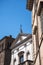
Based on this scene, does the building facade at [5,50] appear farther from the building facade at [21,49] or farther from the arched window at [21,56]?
the arched window at [21,56]

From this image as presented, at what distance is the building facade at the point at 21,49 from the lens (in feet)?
101

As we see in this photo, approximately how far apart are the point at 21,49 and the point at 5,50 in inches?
157

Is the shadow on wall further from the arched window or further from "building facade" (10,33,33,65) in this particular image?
the arched window

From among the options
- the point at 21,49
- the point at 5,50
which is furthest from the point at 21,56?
the point at 5,50

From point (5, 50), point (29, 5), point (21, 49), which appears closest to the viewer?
point (29, 5)

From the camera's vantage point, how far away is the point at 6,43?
36375 millimetres

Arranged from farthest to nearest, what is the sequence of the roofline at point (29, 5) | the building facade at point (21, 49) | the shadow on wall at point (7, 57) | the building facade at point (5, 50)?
the building facade at point (5, 50) → the shadow on wall at point (7, 57) → the building facade at point (21, 49) → the roofline at point (29, 5)

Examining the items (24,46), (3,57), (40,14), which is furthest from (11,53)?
(40,14)

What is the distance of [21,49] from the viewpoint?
32.7m

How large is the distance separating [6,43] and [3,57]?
2.68m

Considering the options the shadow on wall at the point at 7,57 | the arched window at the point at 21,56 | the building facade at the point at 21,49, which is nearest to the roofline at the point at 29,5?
the building facade at the point at 21,49

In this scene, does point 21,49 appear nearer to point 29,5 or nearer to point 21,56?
point 21,56

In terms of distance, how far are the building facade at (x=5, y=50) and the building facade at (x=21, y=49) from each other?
3.23 ft

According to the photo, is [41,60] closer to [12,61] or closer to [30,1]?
[30,1]
